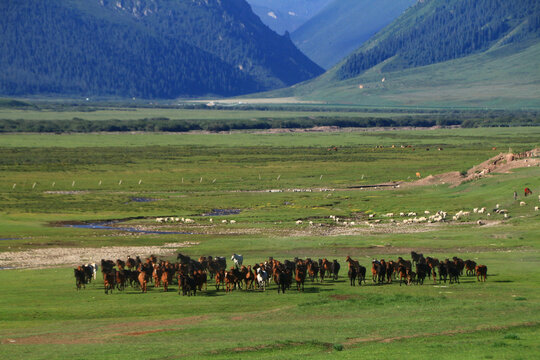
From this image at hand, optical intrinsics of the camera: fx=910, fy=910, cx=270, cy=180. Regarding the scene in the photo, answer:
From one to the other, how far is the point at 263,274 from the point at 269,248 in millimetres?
13064

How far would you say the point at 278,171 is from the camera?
3880 inches

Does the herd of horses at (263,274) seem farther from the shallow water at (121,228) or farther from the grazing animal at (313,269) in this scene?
the shallow water at (121,228)

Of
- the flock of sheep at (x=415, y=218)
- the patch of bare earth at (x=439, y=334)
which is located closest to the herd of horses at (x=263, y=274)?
the patch of bare earth at (x=439, y=334)

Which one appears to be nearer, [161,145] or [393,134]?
[161,145]

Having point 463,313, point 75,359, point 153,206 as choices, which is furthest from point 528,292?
point 153,206

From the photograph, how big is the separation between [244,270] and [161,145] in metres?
111

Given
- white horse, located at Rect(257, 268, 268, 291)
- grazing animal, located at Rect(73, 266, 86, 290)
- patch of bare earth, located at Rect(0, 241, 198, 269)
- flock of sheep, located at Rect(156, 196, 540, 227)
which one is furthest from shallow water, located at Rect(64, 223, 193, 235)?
white horse, located at Rect(257, 268, 268, 291)

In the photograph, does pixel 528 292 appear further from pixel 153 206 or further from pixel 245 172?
pixel 245 172

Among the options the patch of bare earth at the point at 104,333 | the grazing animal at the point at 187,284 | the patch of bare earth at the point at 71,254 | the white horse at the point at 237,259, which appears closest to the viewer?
the patch of bare earth at the point at 104,333

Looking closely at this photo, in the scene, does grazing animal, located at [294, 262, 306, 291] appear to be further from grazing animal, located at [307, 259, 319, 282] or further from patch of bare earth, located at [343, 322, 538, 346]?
patch of bare earth, located at [343, 322, 538, 346]

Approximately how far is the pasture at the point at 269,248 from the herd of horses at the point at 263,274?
52 cm

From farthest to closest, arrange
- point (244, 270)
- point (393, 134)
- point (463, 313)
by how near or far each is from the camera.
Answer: point (393, 134) → point (244, 270) → point (463, 313)

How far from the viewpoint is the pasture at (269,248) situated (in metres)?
23.6

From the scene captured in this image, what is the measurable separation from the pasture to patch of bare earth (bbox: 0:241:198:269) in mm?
479
